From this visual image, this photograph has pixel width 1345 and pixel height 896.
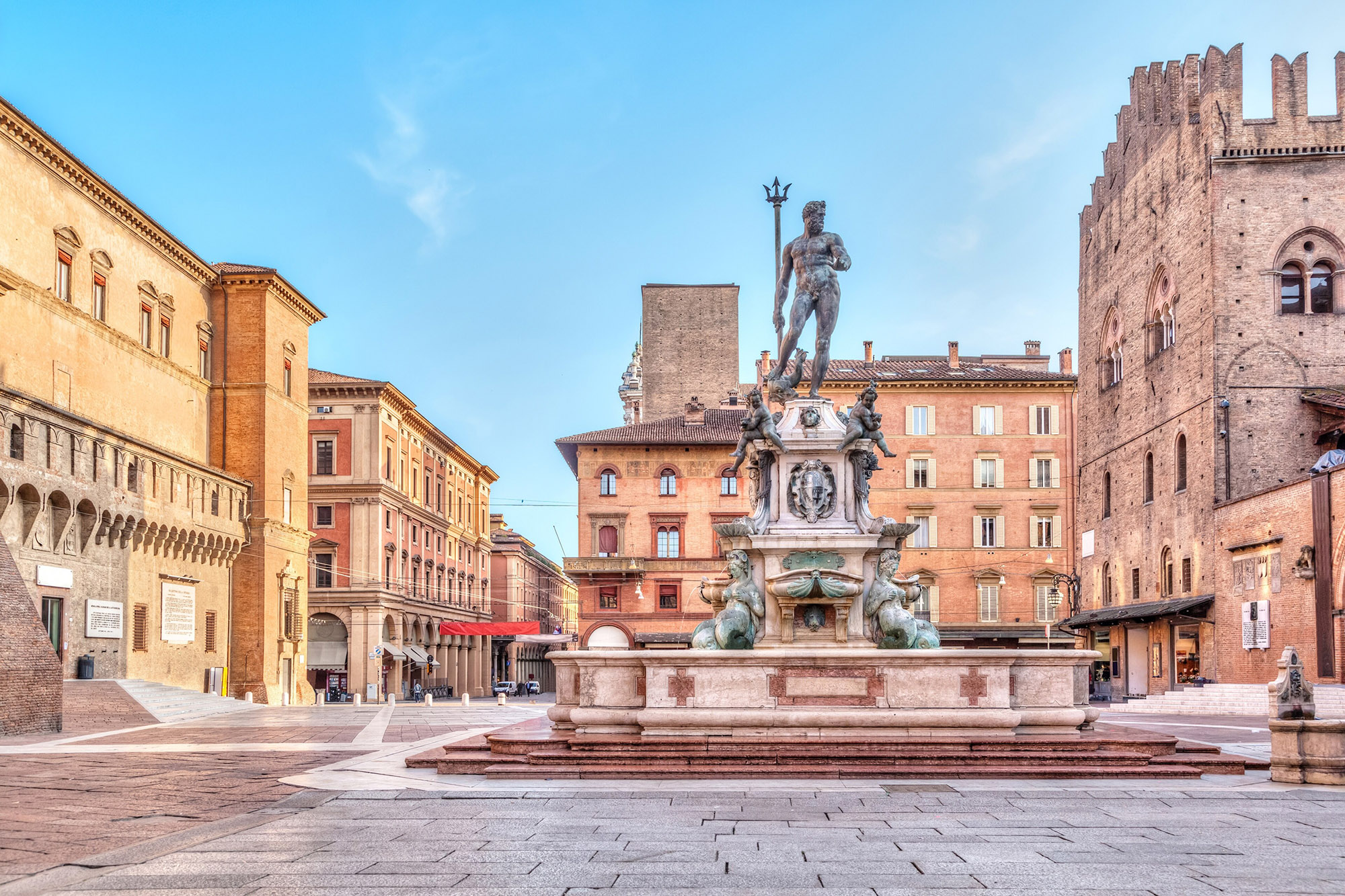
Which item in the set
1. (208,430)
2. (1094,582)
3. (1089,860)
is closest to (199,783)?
(1089,860)

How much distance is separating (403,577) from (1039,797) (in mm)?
59500

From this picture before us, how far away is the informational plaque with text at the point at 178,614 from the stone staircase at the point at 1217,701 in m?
29.3

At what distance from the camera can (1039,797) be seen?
11719 mm

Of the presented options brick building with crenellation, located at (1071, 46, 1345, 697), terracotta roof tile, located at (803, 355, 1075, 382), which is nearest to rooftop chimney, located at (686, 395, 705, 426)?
terracotta roof tile, located at (803, 355, 1075, 382)

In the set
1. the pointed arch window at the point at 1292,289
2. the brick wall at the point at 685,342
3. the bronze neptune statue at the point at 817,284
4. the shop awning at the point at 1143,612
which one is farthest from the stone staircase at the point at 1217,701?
the brick wall at the point at 685,342

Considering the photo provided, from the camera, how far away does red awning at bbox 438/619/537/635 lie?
67250 millimetres

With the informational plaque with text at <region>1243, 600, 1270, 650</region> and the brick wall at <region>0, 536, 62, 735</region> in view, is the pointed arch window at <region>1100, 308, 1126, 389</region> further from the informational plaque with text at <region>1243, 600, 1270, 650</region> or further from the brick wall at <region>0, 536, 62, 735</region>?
the brick wall at <region>0, 536, 62, 735</region>

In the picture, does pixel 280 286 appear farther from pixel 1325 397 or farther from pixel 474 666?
pixel 474 666

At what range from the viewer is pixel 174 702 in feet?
115

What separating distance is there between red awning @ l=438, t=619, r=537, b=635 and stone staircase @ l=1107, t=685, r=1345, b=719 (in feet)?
115

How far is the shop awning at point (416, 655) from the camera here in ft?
216

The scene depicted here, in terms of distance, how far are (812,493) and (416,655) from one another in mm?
52896

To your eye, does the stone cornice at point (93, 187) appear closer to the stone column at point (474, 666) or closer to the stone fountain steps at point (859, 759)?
the stone fountain steps at point (859, 759)

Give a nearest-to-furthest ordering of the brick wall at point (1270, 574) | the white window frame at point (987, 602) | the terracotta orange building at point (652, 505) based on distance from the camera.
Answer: the brick wall at point (1270, 574) < the white window frame at point (987, 602) < the terracotta orange building at point (652, 505)
